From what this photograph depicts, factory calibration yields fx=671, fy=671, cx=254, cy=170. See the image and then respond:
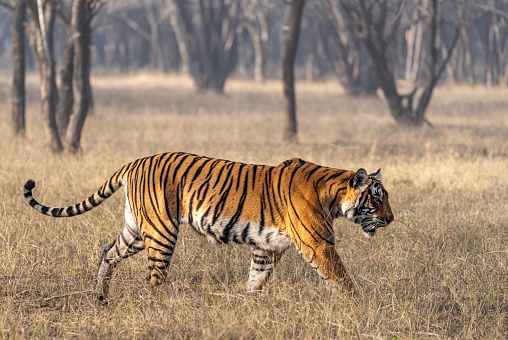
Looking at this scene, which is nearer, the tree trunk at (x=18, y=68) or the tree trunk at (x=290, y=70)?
the tree trunk at (x=290, y=70)

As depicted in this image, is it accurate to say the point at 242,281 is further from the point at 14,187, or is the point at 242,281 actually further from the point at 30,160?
the point at 30,160

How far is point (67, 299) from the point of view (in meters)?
4.17

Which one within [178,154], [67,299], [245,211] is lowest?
[67,299]

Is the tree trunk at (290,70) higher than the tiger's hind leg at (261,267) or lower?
higher

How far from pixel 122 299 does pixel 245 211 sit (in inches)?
35.2

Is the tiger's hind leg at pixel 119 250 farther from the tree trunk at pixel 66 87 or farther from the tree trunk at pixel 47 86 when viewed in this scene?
the tree trunk at pixel 66 87

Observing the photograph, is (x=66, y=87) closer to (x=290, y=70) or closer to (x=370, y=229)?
(x=290, y=70)

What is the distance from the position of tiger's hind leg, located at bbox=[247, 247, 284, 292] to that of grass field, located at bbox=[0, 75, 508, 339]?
101 millimetres

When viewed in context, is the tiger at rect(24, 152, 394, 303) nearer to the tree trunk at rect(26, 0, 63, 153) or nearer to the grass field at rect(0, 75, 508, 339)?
the grass field at rect(0, 75, 508, 339)

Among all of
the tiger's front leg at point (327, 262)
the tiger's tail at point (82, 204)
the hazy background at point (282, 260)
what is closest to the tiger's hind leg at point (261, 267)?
the hazy background at point (282, 260)

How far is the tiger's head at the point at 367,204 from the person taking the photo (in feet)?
12.2

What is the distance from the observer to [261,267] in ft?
13.3

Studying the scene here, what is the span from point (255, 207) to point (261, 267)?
1.45ft

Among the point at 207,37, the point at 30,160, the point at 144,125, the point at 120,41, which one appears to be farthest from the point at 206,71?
the point at 120,41
